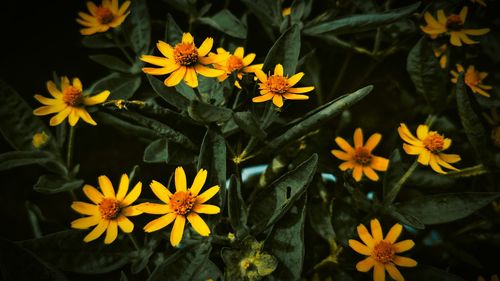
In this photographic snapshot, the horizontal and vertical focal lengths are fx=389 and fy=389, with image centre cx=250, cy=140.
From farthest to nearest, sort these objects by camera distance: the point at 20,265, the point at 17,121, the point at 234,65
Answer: the point at 17,121 < the point at 234,65 < the point at 20,265

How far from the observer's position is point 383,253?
2.51 ft

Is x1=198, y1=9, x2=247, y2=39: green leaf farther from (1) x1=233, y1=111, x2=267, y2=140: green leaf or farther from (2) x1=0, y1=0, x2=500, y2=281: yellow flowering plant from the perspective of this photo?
(1) x1=233, y1=111, x2=267, y2=140: green leaf

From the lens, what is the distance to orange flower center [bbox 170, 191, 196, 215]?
71 centimetres

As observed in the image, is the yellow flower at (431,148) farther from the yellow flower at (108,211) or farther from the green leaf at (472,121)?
the yellow flower at (108,211)

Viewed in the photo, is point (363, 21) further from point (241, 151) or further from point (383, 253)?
point (383, 253)

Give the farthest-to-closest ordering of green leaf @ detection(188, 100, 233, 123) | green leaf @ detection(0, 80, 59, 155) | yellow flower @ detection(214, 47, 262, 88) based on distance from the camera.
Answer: green leaf @ detection(0, 80, 59, 155) → yellow flower @ detection(214, 47, 262, 88) → green leaf @ detection(188, 100, 233, 123)

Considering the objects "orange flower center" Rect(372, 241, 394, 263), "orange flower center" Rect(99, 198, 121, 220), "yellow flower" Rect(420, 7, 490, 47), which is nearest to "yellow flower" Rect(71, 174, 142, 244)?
"orange flower center" Rect(99, 198, 121, 220)

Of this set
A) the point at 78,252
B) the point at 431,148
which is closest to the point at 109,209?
the point at 78,252

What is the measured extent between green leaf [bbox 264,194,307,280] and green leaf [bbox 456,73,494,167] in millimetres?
416

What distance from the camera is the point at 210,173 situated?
76cm

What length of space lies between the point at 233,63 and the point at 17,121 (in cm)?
54

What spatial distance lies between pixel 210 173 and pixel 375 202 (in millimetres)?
361

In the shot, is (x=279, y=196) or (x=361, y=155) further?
(x=361, y=155)

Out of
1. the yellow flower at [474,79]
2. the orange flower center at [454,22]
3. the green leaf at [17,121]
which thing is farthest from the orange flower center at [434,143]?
the green leaf at [17,121]
